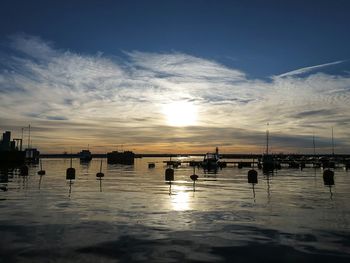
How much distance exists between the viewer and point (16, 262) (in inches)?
533

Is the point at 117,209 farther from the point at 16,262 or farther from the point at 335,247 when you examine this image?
the point at 335,247

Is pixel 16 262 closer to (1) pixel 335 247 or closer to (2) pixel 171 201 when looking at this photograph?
(1) pixel 335 247

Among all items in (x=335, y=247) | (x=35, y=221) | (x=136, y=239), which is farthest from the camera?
(x=35, y=221)

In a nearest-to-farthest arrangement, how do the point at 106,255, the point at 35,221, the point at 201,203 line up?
the point at 106,255 → the point at 35,221 → the point at 201,203

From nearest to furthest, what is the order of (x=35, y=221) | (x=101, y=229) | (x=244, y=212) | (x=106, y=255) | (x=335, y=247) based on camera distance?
(x=106, y=255), (x=335, y=247), (x=101, y=229), (x=35, y=221), (x=244, y=212)

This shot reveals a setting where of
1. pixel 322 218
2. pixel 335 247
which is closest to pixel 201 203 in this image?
pixel 322 218

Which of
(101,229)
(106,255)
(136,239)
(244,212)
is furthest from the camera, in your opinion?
(244,212)

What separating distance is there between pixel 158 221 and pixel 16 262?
407 inches

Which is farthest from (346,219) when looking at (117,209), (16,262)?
(16,262)

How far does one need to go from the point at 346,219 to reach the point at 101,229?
622 inches

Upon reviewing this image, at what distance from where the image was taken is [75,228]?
19859 millimetres

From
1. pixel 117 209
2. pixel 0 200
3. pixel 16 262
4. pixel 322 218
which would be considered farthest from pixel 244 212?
pixel 0 200

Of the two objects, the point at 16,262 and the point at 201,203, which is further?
the point at 201,203

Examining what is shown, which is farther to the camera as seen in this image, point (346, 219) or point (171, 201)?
point (171, 201)
